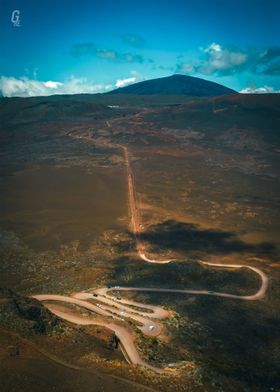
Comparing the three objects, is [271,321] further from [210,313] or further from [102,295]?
[102,295]

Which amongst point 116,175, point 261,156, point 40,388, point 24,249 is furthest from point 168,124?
point 40,388

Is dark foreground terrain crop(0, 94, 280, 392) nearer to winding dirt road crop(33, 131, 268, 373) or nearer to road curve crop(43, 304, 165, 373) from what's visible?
road curve crop(43, 304, 165, 373)

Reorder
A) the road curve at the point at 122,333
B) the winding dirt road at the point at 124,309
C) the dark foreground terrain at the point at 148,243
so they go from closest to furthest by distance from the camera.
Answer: the dark foreground terrain at the point at 148,243
the road curve at the point at 122,333
the winding dirt road at the point at 124,309

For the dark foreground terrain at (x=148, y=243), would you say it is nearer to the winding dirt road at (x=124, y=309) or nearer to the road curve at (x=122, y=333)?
the road curve at (x=122, y=333)

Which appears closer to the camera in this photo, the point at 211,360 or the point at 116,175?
the point at 211,360

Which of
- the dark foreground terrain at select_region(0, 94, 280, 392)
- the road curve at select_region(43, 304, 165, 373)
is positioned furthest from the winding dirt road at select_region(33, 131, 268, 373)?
the dark foreground terrain at select_region(0, 94, 280, 392)

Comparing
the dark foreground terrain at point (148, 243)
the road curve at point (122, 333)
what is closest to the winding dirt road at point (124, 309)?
the road curve at point (122, 333)

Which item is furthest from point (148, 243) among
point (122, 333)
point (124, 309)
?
point (122, 333)

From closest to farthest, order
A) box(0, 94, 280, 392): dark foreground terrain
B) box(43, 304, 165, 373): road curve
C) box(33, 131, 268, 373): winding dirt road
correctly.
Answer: box(0, 94, 280, 392): dark foreground terrain, box(43, 304, 165, 373): road curve, box(33, 131, 268, 373): winding dirt road

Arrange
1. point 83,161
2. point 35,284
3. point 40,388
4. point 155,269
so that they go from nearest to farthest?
point 40,388
point 35,284
point 155,269
point 83,161
